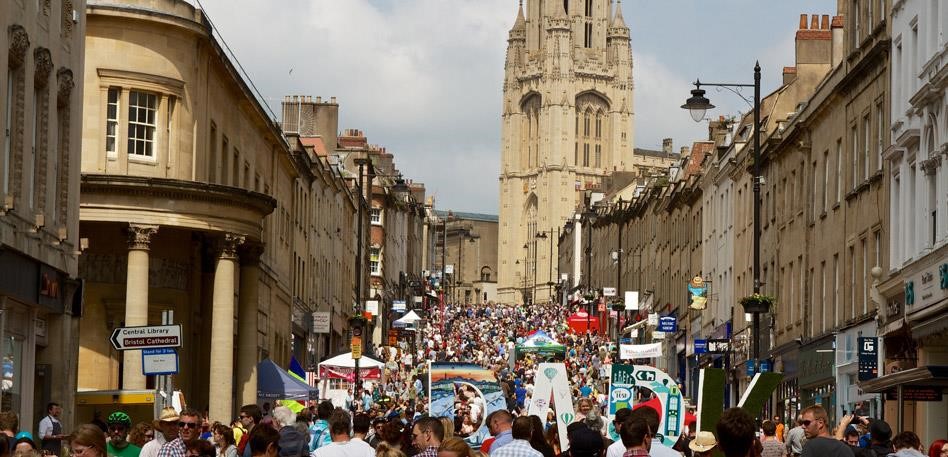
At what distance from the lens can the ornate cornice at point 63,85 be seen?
26.8 meters

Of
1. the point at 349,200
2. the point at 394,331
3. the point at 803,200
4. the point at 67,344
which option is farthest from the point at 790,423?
the point at 394,331

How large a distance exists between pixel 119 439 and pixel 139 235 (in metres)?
20.0

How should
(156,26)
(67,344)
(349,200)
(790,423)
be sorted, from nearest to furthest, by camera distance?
1. (67,344)
2. (156,26)
3. (790,423)
4. (349,200)

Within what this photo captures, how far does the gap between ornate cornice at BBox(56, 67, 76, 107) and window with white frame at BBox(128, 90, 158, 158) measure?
28.6 feet

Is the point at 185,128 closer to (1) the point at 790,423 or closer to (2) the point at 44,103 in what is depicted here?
(2) the point at 44,103

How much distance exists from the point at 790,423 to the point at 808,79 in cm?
1470

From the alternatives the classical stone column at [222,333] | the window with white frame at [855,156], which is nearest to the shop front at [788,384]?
the window with white frame at [855,156]

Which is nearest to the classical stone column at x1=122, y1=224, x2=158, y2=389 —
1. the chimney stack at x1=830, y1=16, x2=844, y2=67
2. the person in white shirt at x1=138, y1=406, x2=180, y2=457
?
the person in white shirt at x1=138, y1=406, x2=180, y2=457

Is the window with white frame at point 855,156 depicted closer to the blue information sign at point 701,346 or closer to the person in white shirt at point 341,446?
the blue information sign at point 701,346

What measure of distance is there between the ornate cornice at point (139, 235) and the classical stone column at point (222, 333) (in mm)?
2657

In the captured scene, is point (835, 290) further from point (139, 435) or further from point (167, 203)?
point (139, 435)

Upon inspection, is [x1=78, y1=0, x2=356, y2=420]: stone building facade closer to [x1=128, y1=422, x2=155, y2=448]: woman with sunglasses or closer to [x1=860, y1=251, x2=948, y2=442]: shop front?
[x1=860, y1=251, x2=948, y2=442]: shop front

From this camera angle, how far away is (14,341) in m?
25.6

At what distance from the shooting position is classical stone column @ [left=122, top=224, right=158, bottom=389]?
34.7 meters
